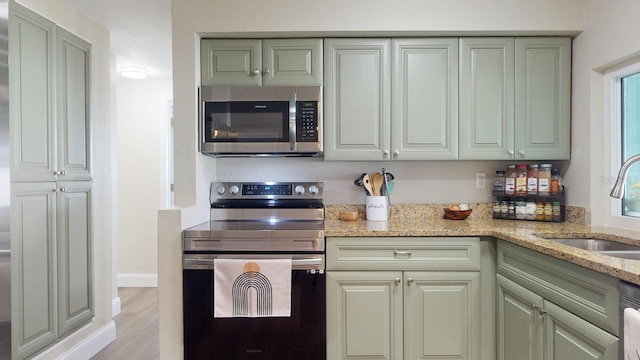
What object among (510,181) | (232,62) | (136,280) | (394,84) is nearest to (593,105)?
(510,181)

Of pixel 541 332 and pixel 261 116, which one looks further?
pixel 261 116

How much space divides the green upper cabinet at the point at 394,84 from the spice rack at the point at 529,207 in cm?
57

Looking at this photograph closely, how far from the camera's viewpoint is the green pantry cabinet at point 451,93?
2170 mm

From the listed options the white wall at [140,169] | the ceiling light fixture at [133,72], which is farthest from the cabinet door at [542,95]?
the white wall at [140,169]

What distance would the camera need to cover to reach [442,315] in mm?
1895

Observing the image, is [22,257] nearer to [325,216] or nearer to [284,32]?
[325,216]

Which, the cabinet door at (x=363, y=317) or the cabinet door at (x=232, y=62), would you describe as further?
the cabinet door at (x=232, y=62)

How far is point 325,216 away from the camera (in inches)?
96.2

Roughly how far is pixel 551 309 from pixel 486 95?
1.26 meters

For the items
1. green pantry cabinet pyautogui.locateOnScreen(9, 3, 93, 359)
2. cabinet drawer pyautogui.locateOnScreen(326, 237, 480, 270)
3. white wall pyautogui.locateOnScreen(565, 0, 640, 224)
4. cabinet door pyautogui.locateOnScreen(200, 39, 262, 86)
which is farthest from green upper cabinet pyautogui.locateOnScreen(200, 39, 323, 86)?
white wall pyautogui.locateOnScreen(565, 0, 640, 224)

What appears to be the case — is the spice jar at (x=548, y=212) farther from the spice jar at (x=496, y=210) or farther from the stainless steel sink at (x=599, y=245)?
the stainless steel sink at (x=599, y=245)

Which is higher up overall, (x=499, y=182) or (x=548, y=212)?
(x=499, y=182)

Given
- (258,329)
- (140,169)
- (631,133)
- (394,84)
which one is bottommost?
(258,329)

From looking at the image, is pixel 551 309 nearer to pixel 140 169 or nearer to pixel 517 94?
pixel 517 94
